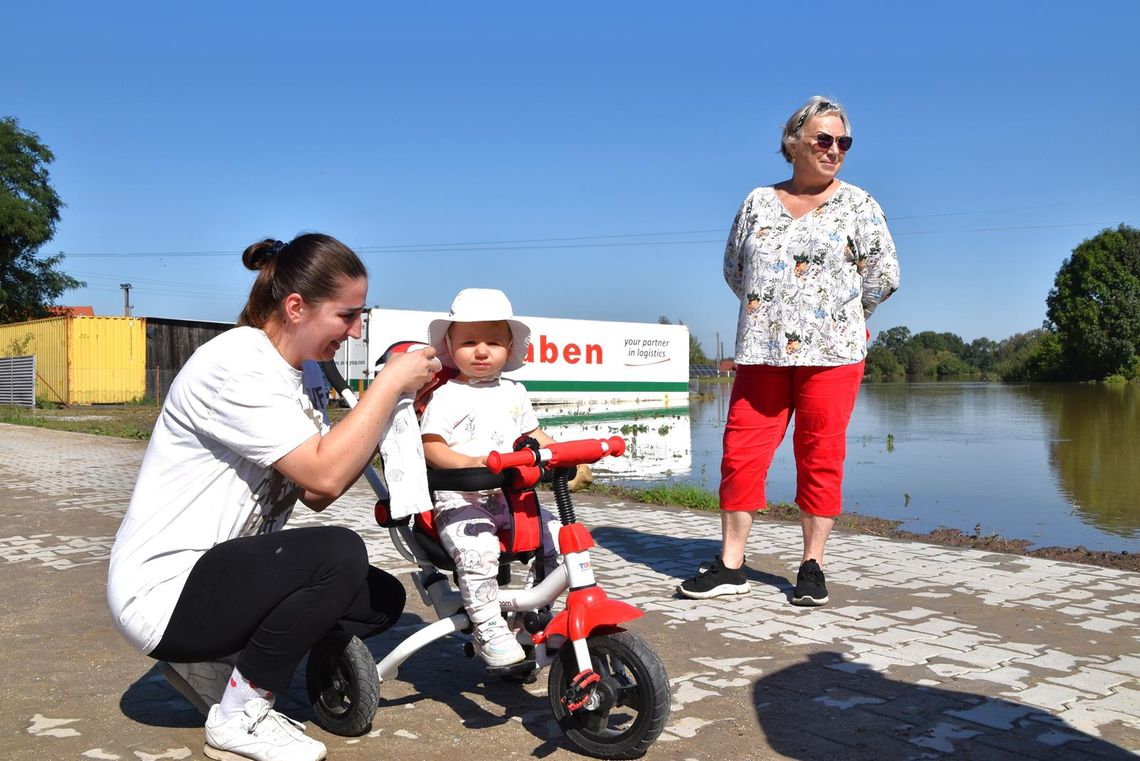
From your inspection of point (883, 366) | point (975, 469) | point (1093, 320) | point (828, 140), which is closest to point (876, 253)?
point (828, 140)

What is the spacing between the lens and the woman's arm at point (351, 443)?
2732 millimetres

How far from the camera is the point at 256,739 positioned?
114 inches

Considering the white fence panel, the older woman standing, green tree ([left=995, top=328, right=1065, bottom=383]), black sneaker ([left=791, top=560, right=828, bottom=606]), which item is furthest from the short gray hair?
green tree ([left=995, top=328, right=1065, bottom=383])

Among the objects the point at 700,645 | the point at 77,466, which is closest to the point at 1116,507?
the point at 700,645

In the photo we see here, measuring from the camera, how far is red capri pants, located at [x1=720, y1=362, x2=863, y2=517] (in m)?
4.89

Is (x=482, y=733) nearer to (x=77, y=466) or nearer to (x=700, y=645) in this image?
(x=700, y=645)

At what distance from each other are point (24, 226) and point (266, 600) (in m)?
49.4

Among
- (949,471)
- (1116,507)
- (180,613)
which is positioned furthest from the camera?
(949,471)

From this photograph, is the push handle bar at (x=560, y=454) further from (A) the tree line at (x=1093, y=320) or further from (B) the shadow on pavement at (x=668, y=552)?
(A) the tree line at (x=1093, y=320)

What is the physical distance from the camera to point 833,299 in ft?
16.0

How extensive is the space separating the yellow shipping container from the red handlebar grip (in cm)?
3617

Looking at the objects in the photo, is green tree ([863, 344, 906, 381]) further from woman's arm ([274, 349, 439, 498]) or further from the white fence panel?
woman's arm ([274, 349, 439, 498])

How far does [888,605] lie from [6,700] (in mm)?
3661

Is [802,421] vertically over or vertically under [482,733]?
over
